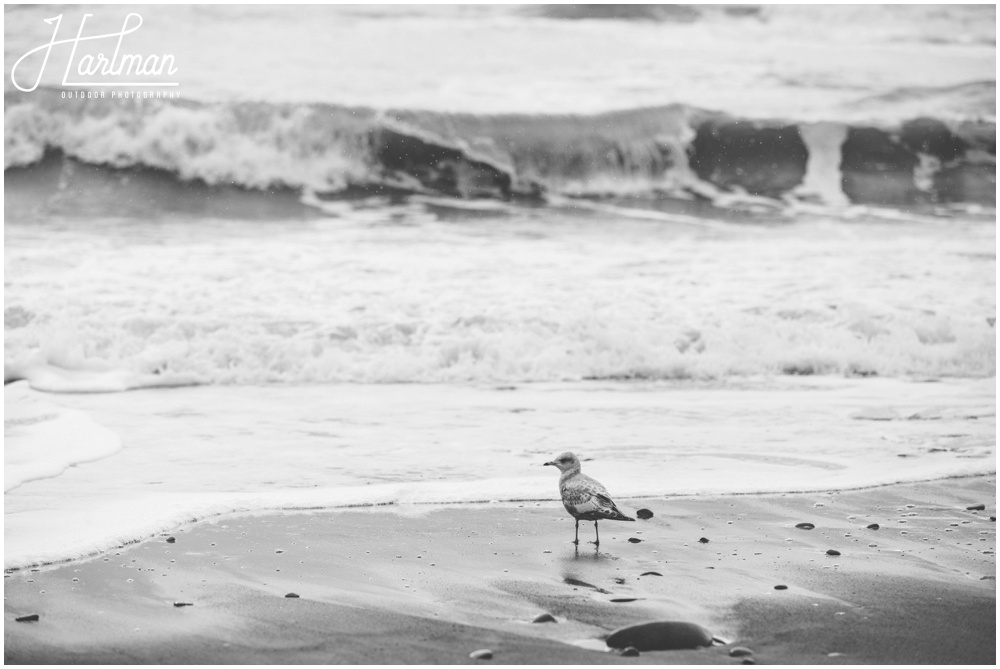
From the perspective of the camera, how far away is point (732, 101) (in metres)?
10.3

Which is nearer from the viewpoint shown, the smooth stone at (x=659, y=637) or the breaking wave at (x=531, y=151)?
the smooth stone at (x=659, y=637)

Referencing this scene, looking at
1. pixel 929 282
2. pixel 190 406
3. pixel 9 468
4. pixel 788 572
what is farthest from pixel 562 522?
pixel 929 282

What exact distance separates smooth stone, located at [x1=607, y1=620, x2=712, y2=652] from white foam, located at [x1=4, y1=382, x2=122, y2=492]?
7.81 ft

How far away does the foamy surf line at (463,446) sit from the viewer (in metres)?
3.49

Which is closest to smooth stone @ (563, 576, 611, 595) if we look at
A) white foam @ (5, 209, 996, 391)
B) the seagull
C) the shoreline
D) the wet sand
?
the wet sand

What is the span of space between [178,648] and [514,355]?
4.20 m

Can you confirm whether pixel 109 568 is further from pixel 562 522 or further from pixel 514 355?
pixel 514 355

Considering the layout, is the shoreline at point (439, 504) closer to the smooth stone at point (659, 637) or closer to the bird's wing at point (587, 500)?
the bird's wing at point (587, 500)

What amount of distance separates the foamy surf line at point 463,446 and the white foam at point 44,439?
0.07m

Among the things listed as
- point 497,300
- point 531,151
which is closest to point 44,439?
point 497,300

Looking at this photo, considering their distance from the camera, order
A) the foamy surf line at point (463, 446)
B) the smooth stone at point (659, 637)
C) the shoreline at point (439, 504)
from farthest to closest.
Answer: the foamy surf line at point (463, 446) → the shoreline at point (439, 504) → the smooth stone at point (659, 637)
